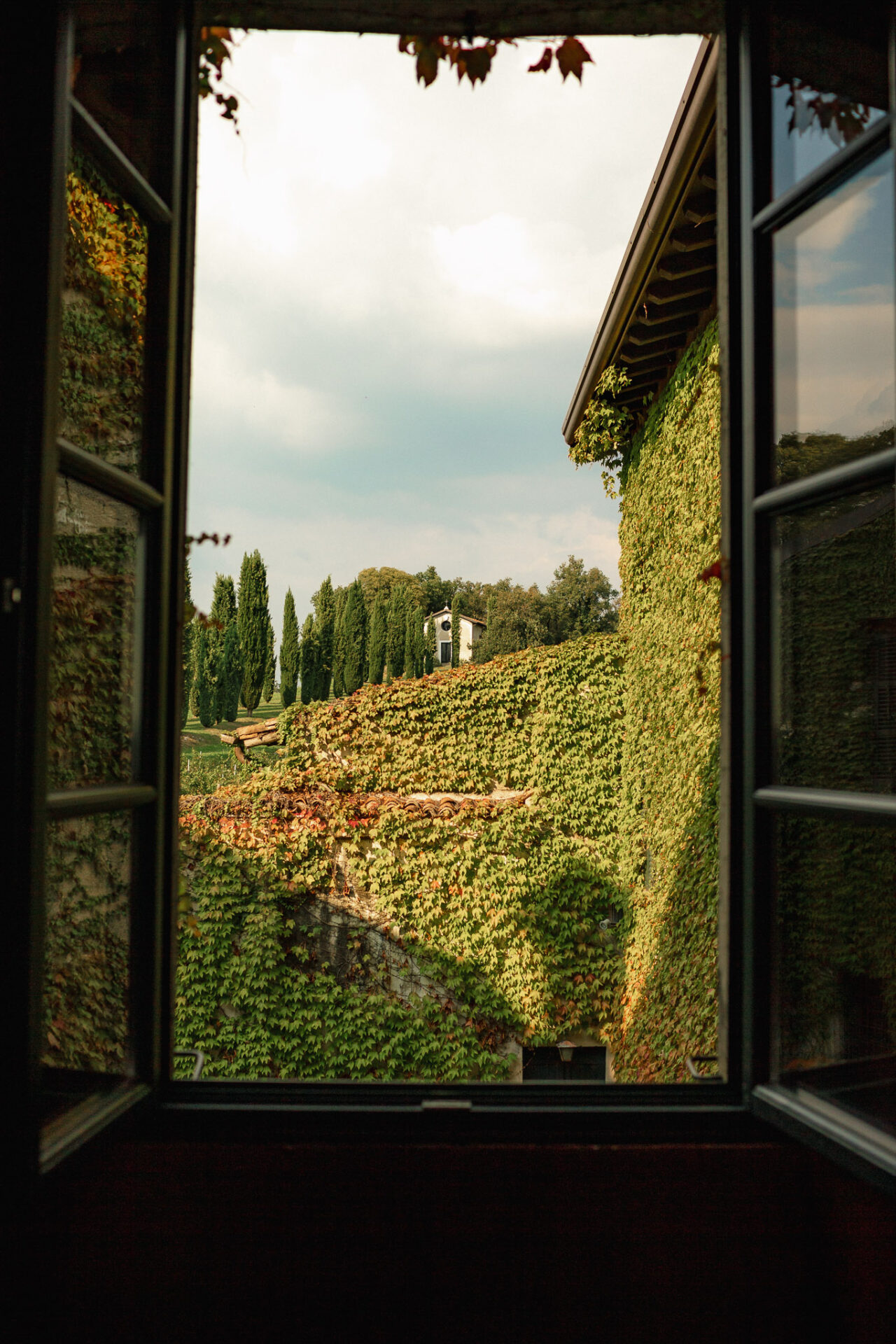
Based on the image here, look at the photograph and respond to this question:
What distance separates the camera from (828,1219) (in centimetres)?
100

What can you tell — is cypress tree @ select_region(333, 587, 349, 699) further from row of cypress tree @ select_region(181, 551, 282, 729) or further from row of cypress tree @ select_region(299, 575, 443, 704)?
row of cypress tree @ select_region(181, 551, 282, 729)

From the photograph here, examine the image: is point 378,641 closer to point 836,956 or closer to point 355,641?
point 355,641

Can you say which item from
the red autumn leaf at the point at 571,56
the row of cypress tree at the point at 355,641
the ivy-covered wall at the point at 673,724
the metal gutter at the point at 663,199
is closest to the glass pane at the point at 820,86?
the red autumn leaf at the point at 571,56

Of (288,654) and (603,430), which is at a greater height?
(603,430)

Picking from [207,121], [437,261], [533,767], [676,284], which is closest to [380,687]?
[533,767]

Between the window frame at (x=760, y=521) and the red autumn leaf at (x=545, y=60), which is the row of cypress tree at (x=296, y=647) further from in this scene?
the window frame at (x=760, y=521)

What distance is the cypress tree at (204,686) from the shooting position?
11.4 metres

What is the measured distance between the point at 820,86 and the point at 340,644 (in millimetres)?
12196

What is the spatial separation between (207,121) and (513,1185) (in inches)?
67.1

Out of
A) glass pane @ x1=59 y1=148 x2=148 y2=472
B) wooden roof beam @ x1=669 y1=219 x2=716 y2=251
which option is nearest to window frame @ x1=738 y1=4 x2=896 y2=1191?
glass pane @ x1=59 y1=148 x2=148 y2=472

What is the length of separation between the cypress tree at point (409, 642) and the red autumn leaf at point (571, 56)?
12.2 meters

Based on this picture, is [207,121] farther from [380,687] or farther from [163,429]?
[380,687]

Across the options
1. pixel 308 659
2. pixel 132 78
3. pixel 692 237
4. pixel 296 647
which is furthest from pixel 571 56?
pixel 308 659

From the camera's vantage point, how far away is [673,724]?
506cm
